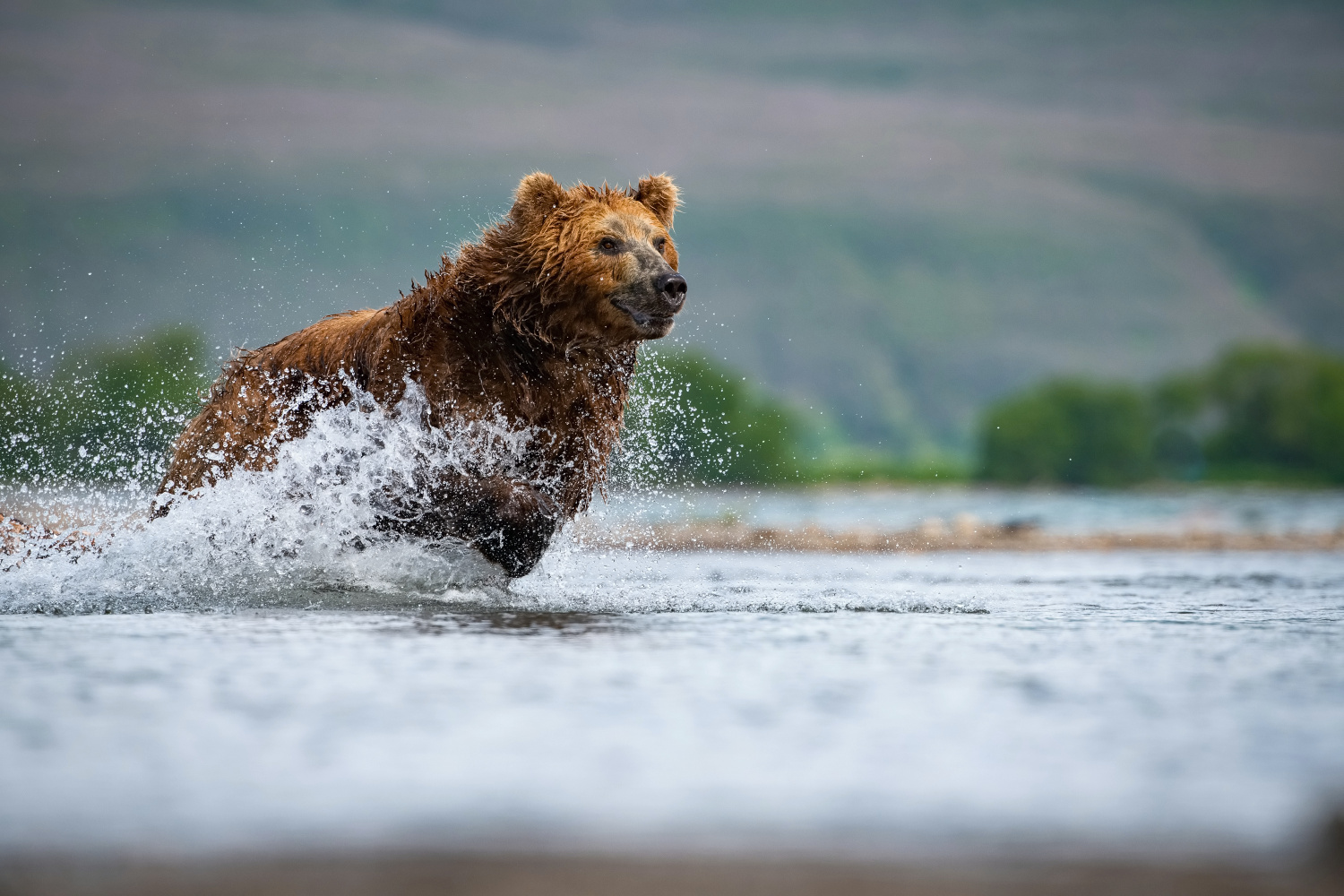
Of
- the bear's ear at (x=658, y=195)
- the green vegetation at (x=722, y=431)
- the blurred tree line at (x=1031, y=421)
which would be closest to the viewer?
the bear's ear at (x=658, y=195)

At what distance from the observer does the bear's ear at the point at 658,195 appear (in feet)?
22.5

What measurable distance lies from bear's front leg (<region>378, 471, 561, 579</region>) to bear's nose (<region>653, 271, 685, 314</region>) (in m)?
1.05

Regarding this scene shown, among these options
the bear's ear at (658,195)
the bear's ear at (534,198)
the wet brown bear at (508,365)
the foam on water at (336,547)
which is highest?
the bear's ear at (658,195)

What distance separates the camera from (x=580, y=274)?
623 cm

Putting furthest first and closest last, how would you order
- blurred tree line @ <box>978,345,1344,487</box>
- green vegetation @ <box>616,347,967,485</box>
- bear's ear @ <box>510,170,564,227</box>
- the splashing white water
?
1. blurred tree line @ <box>978,345,1344,487</box>
2. green vegetation @ <box>616,347,967,485</box>
3. bear's ear @ <box>510,170,564,227</box>
4. the splashing white water

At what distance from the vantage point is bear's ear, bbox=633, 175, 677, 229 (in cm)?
685

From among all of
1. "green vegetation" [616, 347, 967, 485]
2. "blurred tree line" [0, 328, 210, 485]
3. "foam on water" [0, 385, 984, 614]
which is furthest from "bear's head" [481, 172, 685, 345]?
"blurred tree line" [0, 328, 210, 485]

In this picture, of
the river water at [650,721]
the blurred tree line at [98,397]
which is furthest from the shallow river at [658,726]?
the blurred tree line at [98,397]

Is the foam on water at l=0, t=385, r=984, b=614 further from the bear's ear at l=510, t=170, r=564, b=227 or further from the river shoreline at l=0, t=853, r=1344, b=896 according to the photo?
the river shoreline at l=0, t=853, r=1344, b=896

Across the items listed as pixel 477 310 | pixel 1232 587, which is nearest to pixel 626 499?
pixel 477 310

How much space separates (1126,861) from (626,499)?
654cm

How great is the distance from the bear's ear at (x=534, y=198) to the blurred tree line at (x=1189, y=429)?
97.7 ft

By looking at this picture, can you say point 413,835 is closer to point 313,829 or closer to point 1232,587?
point 313,829

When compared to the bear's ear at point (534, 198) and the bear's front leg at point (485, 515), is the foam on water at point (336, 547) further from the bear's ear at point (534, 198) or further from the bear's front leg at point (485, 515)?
the bear's ear at point (534, 198)
